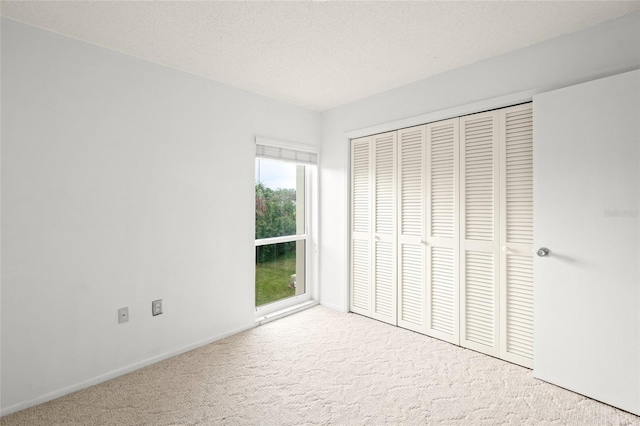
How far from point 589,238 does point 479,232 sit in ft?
2.39

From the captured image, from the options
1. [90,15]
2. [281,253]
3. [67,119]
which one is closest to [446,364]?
[281,253]

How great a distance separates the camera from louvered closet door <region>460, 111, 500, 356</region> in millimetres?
2549

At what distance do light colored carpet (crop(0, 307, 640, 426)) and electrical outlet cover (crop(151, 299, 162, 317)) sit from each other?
1.35 feet

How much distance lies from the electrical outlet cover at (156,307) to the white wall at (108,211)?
4 cm

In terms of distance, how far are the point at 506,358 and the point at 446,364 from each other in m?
0.49

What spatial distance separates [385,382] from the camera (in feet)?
7.38

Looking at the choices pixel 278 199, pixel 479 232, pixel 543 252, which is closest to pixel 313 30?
pixel 278 199

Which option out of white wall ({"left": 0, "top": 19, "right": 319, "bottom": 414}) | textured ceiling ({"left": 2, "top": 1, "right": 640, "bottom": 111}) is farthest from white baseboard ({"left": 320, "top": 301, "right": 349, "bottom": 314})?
textured ceiling ({"left": 2, "top": 1, "right": 640, "bottom": 111})

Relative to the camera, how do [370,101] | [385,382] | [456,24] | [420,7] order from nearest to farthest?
[420,7] < [456,24] < [385,382] < [370,101]

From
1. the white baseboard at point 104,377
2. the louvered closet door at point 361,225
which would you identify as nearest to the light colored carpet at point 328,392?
the white baseboard at point 104,377

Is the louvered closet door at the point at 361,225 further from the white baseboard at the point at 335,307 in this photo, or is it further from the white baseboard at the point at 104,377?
the white baseboard at the point at 104,377

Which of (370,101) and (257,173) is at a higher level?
(370,101)

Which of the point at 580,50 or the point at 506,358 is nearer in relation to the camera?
the point at 580,50

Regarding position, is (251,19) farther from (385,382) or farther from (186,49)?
(385,382)
